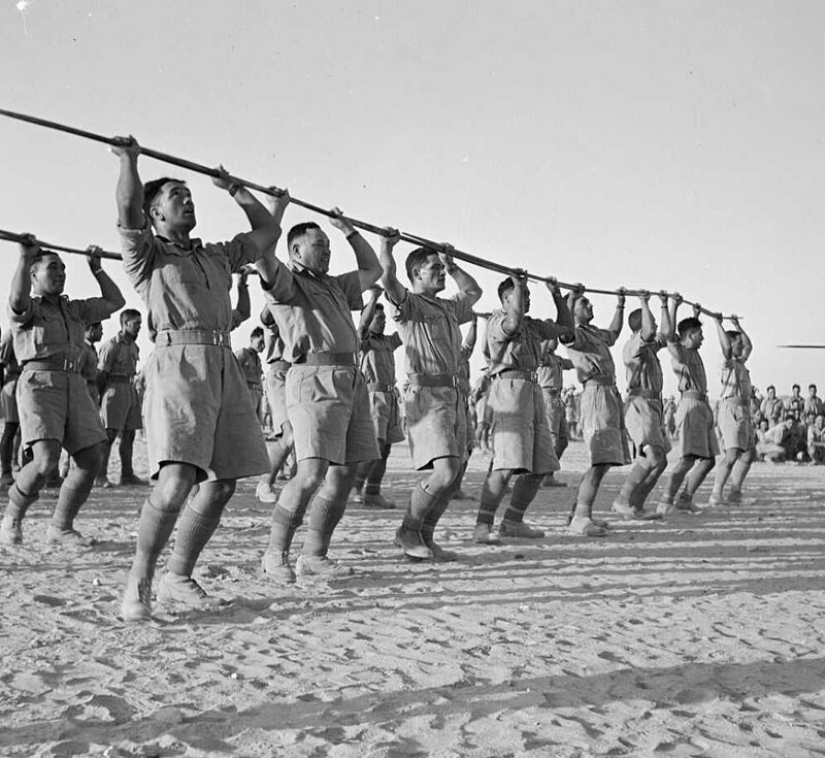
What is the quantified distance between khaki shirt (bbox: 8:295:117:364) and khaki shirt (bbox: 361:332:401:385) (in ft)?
13.5

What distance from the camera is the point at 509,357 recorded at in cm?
731

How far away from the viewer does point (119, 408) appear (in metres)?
11.4

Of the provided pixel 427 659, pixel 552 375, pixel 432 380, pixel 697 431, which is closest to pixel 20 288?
pixel 432 380

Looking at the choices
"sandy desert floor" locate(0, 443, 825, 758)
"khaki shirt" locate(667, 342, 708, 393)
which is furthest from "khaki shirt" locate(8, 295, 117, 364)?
"khaki shirt" locate(667, 342, 708, 393)

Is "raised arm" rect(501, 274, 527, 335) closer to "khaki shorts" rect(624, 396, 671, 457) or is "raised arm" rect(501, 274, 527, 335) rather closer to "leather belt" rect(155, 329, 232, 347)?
"khaki shorts" rect(624, 396, 671, 457)

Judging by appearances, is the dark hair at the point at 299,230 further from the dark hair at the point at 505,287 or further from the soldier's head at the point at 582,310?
the soldier's head at the point at 582,310

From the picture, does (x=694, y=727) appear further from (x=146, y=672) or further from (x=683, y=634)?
(x=146, y=672)

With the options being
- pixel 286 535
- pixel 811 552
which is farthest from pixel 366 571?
pixel 811 552

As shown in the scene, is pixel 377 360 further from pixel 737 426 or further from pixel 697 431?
pixel 737 426

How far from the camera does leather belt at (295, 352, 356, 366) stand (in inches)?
209

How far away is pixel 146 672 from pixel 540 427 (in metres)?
4.58

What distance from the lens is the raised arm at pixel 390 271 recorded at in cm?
613

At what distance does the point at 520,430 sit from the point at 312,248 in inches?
98.4

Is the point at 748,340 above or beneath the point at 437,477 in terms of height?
above
